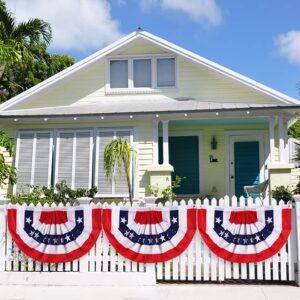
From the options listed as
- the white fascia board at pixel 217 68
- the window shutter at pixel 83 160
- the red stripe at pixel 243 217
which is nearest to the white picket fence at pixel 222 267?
the red stripe at pixel 243 217

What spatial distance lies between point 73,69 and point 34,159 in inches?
142

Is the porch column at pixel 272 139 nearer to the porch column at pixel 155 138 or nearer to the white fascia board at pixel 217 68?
the white fascia board at pixel 217 68

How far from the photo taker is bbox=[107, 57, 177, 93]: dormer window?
15258 mm

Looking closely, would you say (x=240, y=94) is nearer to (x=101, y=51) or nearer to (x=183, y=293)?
(x=101, y=51)

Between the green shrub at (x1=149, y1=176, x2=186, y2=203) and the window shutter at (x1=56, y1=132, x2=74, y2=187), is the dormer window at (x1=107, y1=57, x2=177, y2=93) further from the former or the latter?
the green shrub at (x1=149, y1=176, x2=186, y2=203)

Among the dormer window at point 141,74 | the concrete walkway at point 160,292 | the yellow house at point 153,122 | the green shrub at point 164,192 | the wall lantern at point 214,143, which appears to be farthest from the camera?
the dormer window at point 141,74

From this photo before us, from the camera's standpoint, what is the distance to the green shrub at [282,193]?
460 inches

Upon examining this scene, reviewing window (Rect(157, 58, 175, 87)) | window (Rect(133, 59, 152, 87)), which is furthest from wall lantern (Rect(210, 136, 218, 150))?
window (Rect(133, 59, 152, 87))

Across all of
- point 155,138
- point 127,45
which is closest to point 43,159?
point 155,138

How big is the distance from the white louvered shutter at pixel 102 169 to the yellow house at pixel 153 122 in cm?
3

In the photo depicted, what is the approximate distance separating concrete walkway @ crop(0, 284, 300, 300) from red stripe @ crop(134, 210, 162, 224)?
1.10m

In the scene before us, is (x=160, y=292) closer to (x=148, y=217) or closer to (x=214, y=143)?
(x=148, y=217)

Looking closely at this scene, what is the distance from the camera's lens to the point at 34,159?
14.0m

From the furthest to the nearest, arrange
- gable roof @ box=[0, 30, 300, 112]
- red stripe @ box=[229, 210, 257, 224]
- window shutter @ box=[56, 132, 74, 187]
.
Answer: gable roof @ box=[0, 30, 300, 112] → window shutter @ box=[56, 132, 74, 187] → red stripe @ box=[229, 210, 257, 224]
